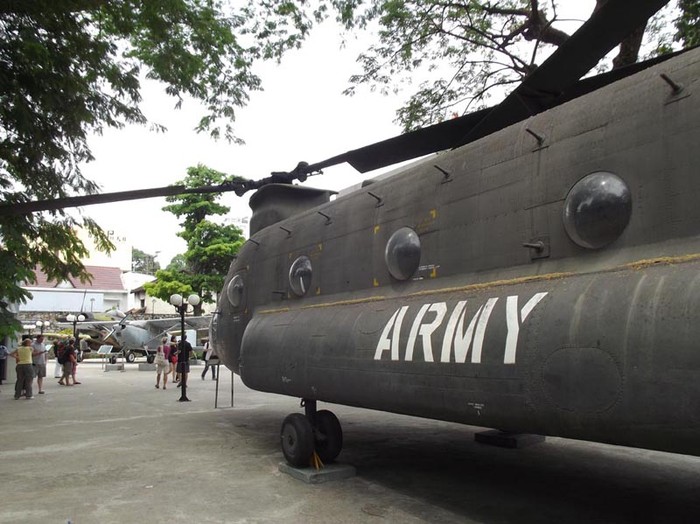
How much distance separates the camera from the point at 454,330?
4.33m

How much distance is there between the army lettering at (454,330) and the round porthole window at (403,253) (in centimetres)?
49

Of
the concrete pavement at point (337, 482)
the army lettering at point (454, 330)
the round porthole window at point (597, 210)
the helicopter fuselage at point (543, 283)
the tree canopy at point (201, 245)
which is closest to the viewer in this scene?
the helicopter fuselage at point (543, 283)

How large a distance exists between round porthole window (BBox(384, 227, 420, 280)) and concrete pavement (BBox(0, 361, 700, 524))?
242 cm

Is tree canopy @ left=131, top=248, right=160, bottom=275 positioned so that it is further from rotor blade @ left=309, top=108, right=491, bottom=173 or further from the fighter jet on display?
rotor blade @ left=309, top=108, right=491, bottom=173

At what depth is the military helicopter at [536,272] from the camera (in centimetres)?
309

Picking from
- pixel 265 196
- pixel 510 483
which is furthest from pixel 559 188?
pixel 265 196

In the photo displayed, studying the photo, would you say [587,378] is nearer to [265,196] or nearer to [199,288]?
[265,196]

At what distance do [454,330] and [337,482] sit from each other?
320 centimetres

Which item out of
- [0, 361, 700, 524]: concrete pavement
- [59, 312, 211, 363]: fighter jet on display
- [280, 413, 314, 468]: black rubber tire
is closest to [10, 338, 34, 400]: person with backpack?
[0, 361, 700, 524]: concrete pavement

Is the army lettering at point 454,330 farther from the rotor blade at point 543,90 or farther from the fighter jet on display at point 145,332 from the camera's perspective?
the fighter jet on display at point 145,332

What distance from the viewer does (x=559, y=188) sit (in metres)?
4.00

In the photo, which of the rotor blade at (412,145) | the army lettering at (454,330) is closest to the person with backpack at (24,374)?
the rotor blade at (412,145)

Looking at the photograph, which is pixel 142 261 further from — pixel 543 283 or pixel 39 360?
pixel 543 283

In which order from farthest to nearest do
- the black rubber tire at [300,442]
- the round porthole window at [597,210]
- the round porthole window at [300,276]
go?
the round porthole window at [300,276]
the black rubber tire at [300,442]
the round porthole window at [597,210]
